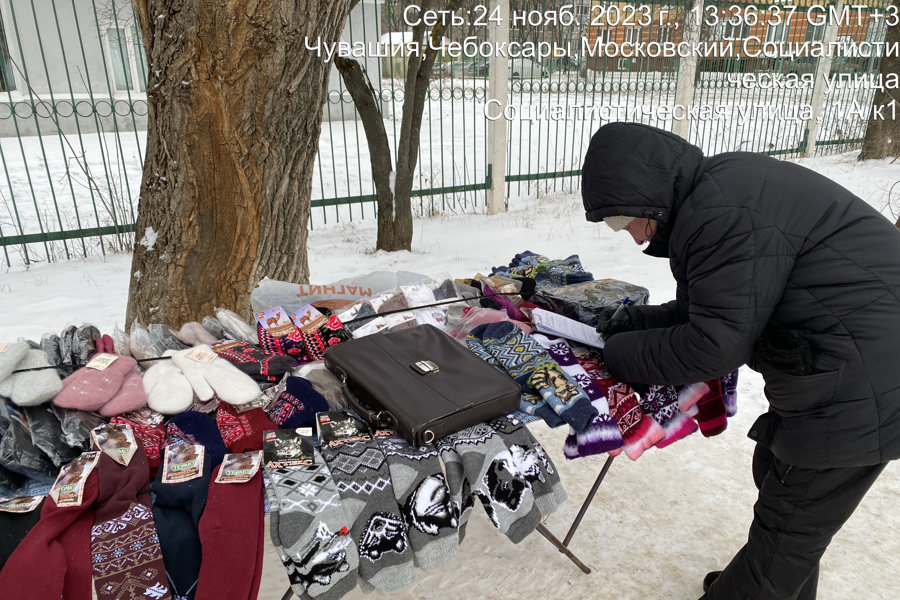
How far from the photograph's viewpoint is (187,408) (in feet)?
5.36

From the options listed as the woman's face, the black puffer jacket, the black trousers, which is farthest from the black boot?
the woman's face

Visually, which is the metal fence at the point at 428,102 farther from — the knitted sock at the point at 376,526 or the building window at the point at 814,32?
the knitted sock at the point at 376,526

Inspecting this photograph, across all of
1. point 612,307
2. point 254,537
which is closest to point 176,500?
point 254,537

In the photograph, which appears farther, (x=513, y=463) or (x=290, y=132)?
(x=290, y=132)

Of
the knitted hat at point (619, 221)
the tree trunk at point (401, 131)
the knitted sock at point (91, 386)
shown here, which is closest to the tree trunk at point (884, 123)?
the tree trunk at point (401, 131)

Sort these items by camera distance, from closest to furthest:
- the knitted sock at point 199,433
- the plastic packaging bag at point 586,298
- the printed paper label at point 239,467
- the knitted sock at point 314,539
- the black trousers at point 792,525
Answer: the knitted sock at point 314,539, the printed paper label at point 239,467, the knitted sock at point 199,433, the black trousers at point 792,525, the plastic packaging bag at point 586,298

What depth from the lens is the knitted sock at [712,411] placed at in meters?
1.98

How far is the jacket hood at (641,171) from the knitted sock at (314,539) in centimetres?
103

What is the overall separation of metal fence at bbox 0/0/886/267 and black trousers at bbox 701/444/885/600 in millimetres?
4726

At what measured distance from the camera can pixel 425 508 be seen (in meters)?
1.38

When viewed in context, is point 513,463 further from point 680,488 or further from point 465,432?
point 680,488

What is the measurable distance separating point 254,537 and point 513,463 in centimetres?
63

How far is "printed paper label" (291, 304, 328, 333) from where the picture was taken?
6.80 ft

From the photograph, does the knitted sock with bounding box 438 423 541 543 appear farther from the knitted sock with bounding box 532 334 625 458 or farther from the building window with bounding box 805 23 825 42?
the building window with bounding box 805 23 825 42
